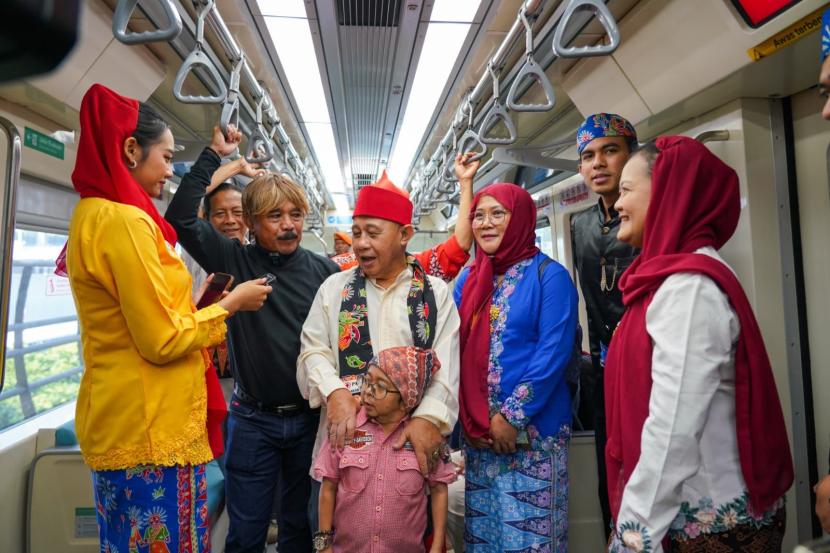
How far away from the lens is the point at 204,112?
3.95m

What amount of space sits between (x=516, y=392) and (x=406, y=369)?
547mm

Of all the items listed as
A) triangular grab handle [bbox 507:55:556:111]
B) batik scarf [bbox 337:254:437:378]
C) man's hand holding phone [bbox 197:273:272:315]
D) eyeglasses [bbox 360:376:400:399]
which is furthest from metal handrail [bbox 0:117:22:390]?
triangular grab handle [bbox 507:55:556:111]

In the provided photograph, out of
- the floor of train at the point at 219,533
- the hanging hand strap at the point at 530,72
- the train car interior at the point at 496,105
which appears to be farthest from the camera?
the floor of train at the point at 219,533

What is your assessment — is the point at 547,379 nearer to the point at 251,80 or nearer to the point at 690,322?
the point at 690,322

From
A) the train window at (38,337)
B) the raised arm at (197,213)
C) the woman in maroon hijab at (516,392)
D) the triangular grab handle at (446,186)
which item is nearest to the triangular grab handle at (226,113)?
the raised arm at (197,213)

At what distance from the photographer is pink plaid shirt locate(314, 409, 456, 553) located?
1633mm

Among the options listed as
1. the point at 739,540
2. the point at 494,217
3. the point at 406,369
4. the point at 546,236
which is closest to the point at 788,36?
the point at 494,217

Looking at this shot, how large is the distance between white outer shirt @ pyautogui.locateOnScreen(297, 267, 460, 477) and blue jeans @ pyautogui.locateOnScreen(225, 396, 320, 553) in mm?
299

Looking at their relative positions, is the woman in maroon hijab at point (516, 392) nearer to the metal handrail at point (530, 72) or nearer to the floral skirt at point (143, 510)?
the metal handrail at point (530, 72)

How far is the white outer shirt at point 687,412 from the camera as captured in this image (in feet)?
4.01

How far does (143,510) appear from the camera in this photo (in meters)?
1.50

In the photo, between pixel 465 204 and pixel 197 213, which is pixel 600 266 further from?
pixel 197 213

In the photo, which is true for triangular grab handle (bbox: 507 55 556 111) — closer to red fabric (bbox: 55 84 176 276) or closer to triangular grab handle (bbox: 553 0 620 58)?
triangular grab handle (bbox: 553 0 620 58)

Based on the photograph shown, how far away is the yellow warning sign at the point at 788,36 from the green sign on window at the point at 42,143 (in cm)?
329
